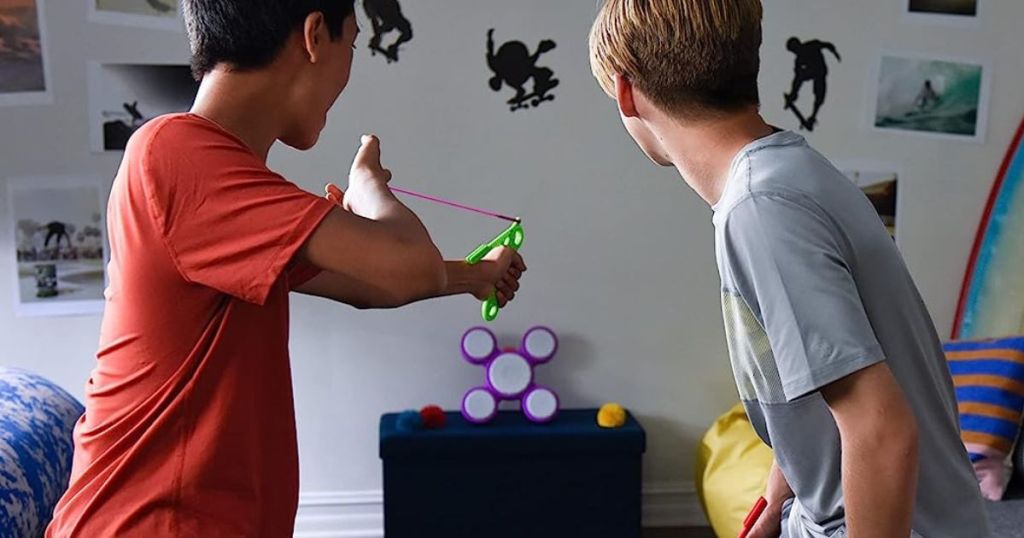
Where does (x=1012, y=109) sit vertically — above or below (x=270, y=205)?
above

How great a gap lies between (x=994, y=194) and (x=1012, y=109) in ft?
0.73

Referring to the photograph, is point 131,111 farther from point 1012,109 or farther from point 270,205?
point 1012,109

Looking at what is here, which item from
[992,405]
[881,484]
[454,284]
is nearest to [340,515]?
[454,284]

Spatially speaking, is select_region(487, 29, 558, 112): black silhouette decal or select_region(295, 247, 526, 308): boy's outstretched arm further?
select_region(487, 29, 558, 112): black silhouette decal

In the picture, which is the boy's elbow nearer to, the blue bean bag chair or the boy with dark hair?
the boy with dark hair

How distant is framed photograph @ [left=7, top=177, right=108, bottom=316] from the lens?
2.36m

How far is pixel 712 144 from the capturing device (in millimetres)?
988

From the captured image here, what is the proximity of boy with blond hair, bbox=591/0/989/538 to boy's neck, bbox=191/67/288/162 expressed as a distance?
13.4 inches

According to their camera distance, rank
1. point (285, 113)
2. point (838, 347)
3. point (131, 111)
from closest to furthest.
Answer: point (838, 347)
point (285, 113)
point (131, 111)

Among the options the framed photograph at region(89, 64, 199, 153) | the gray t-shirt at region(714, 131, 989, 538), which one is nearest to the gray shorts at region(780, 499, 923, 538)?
the gray t-shirt at region(714, 131, 989, 538)

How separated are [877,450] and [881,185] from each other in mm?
1906

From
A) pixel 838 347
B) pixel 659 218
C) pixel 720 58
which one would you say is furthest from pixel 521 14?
pixel 838 347

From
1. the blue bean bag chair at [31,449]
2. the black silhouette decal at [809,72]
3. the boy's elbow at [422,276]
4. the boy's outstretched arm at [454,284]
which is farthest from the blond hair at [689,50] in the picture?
the black silhouette decal at [809,72]

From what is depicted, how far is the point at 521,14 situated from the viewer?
242 centimetres
